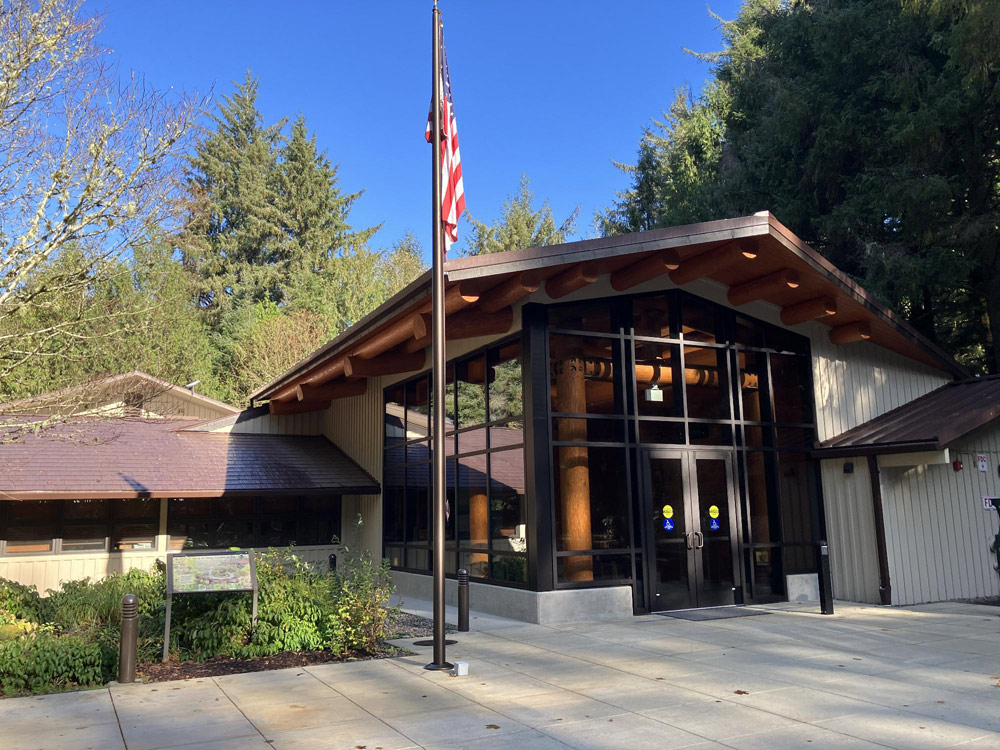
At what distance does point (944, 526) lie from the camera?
492 inches

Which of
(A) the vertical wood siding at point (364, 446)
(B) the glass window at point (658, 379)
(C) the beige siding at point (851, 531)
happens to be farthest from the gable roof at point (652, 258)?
(A) the vertical wood siding at point (364, 446)

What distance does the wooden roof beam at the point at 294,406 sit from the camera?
1783 centimetres

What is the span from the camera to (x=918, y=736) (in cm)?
522

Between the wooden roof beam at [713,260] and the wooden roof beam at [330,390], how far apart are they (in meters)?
7.73

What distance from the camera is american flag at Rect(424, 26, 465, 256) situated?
802 cm

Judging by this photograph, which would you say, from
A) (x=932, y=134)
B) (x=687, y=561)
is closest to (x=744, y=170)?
(x=932, y=134)

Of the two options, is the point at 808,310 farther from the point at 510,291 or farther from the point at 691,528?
the point at 510,291

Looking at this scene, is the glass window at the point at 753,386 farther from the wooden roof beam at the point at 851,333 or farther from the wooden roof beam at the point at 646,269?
the wooden roof beam at the point at 646,269

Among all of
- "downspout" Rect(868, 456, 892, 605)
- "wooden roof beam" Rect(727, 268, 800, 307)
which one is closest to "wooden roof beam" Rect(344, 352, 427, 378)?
"wooden roof beam" Rect(727, 268, 800, 307)

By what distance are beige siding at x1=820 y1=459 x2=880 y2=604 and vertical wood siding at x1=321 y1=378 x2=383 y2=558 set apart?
8.51 metres

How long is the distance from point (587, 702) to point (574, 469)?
16.1 ft

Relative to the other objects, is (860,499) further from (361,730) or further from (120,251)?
(120,251)

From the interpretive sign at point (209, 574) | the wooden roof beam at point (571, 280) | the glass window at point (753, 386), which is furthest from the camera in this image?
the glass window at point (753, 386)

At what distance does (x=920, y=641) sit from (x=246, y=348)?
29492mm
